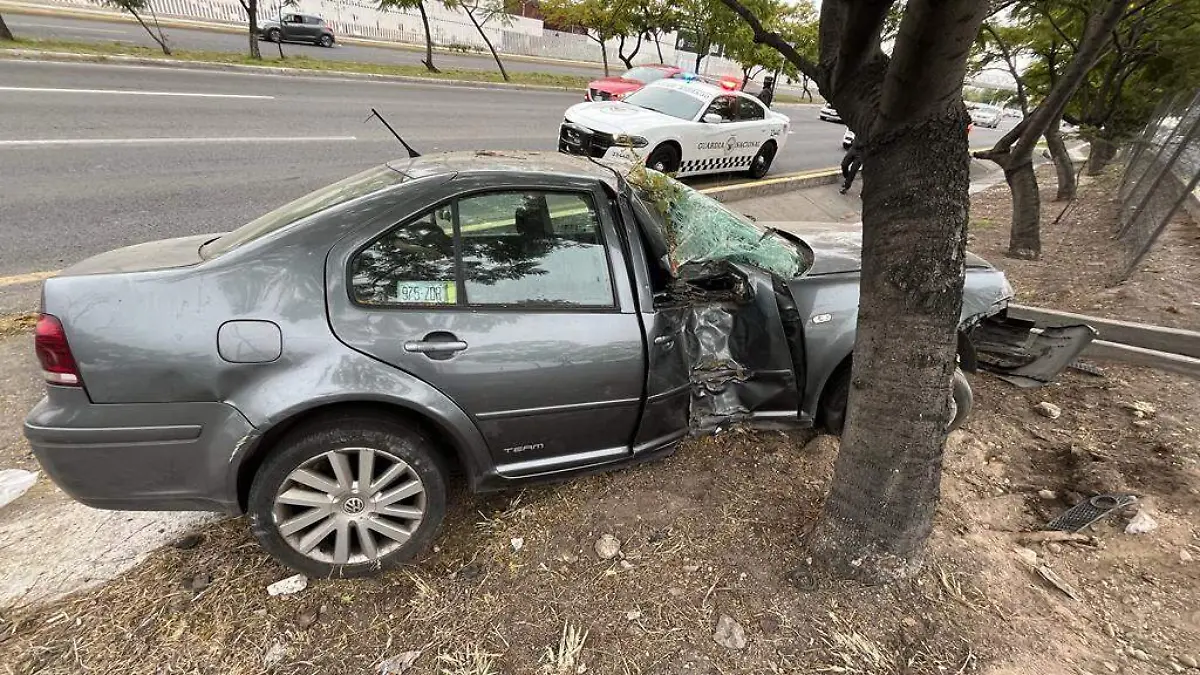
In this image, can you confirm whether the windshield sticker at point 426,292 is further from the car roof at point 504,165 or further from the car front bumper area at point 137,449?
the car front bumper area at point 137,449

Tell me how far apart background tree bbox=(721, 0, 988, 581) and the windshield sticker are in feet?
4.81

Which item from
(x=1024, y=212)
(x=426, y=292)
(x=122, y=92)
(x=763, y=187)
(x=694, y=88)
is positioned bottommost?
(x=763, y=187)

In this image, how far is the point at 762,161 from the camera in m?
11.9

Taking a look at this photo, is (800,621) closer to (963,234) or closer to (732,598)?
(732,598)

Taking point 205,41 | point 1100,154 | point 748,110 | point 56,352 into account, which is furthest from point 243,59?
point 1100,154

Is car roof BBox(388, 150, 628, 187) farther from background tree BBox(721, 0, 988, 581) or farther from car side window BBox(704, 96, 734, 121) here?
car side window BBox(704, 96, 734, 121)

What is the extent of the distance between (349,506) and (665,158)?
8102 millimetres

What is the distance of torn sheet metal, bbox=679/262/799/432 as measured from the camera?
9.59 feet

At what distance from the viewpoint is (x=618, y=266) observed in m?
2.53

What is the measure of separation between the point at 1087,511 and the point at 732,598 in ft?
6.09

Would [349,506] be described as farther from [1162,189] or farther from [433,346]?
[1162,189]

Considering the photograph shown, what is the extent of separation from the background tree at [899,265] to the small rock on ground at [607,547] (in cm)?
76

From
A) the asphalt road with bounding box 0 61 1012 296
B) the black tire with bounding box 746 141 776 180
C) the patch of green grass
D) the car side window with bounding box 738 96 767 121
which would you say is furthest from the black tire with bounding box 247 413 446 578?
the patch of green grass

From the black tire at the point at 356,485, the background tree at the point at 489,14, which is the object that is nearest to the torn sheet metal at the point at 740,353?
the black tire at the point at 356,485
